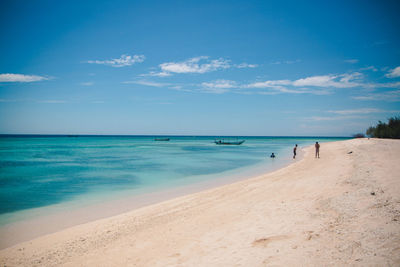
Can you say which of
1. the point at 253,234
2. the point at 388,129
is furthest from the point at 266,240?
the point at 388,129

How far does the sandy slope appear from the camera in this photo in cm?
422

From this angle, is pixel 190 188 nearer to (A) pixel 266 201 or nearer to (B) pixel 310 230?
(A) pixel 266 201

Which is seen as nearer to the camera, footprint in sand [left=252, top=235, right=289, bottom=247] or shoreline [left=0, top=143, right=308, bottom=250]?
footprint in sand [left=252, top=235, right=289, bottom=247]

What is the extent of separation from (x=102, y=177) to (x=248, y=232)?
54.1 feet

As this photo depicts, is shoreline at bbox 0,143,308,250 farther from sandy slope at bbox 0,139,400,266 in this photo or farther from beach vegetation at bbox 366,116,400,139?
beach vegetation at bbox 366,116,400,139

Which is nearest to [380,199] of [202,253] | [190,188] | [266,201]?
[266,201]

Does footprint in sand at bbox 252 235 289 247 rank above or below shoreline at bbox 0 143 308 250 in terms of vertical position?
above

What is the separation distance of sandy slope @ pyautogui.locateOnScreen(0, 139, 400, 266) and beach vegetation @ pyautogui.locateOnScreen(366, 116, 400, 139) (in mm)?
48089

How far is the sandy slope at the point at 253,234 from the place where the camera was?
4.22 m

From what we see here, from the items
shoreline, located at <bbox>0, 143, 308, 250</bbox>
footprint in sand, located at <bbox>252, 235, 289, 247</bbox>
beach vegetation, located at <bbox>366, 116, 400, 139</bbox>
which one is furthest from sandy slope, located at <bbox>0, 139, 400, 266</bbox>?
beach vegetation, located at <bbox>366, 116, 400, 139</bbox>

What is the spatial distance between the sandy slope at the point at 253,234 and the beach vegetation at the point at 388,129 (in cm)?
4809

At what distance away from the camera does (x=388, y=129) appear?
47.6 metres

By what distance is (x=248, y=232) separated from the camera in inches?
221

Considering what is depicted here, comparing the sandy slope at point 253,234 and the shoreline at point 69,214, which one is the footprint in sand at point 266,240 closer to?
the sandy slope at point 253,234
